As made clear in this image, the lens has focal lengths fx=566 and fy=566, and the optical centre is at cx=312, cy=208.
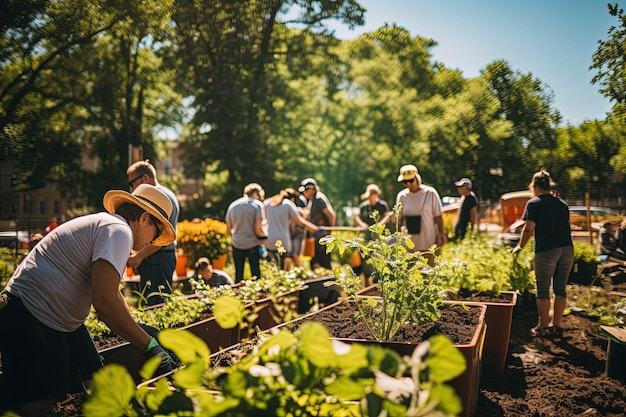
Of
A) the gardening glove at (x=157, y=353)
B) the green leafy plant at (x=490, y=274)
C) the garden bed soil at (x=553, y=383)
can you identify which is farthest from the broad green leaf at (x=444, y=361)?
the green leafy plant at (x=490, y=274)

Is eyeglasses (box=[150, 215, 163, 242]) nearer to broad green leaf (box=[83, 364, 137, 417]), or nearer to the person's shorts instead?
the person's shorts

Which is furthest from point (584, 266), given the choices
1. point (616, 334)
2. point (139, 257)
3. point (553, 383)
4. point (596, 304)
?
point (139, 257)

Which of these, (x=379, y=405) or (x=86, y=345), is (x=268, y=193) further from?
(x=379, y=405)

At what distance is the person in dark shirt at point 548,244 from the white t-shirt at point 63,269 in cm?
435

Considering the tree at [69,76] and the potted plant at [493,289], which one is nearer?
the potted plant at [493,289]

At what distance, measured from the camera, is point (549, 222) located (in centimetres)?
552

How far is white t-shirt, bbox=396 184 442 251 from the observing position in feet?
20.5

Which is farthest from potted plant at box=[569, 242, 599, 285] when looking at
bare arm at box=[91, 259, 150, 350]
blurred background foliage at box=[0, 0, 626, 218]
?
bare arm at box=[91, 259, 150, 350]

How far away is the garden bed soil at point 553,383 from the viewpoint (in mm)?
3521

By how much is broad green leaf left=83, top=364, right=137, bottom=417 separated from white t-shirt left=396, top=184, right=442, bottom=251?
17.6 ft

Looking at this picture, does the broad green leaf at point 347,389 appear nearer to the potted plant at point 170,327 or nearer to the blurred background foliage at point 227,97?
the potted plant at point 170,327

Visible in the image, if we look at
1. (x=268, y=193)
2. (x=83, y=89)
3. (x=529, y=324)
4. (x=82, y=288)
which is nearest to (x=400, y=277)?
(x=82, y=288)

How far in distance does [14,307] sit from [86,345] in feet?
1.37

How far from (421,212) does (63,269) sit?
4445 millimetres
